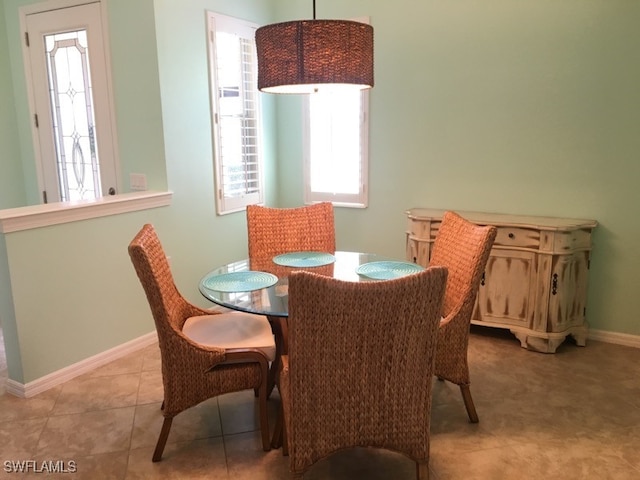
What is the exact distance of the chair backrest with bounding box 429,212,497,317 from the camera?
232 cm

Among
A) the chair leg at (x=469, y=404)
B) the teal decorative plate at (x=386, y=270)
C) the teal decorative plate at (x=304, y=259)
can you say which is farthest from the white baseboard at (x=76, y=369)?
the chair leg at (x=469, y=404)

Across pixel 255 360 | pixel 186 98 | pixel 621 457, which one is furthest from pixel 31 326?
pixel 621 457

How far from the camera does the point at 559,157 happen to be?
11.4 feet

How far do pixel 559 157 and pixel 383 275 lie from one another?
1.80 metres

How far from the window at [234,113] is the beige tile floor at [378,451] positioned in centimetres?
158

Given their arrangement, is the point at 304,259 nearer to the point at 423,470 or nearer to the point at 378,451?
the point at 378,451

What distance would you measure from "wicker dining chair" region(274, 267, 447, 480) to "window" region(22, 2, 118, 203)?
2.61m

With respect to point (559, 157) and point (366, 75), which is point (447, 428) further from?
point (559, 157)

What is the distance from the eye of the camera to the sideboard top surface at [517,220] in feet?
10.6

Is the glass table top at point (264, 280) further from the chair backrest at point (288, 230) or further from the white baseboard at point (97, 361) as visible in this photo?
the white baseboard at point (97, 361)

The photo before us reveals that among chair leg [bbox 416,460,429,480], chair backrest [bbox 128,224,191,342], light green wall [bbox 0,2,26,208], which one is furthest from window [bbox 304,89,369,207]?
chair leg [bbox 416,460,429,480]

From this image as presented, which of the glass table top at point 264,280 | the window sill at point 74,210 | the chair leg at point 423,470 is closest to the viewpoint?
the chair leg at point 423,470

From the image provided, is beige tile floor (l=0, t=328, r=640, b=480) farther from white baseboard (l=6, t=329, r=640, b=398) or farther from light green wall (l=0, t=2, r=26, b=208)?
light green wall (l=0, t=2, r=26, b=208)

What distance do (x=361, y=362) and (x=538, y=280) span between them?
6.59 feet
